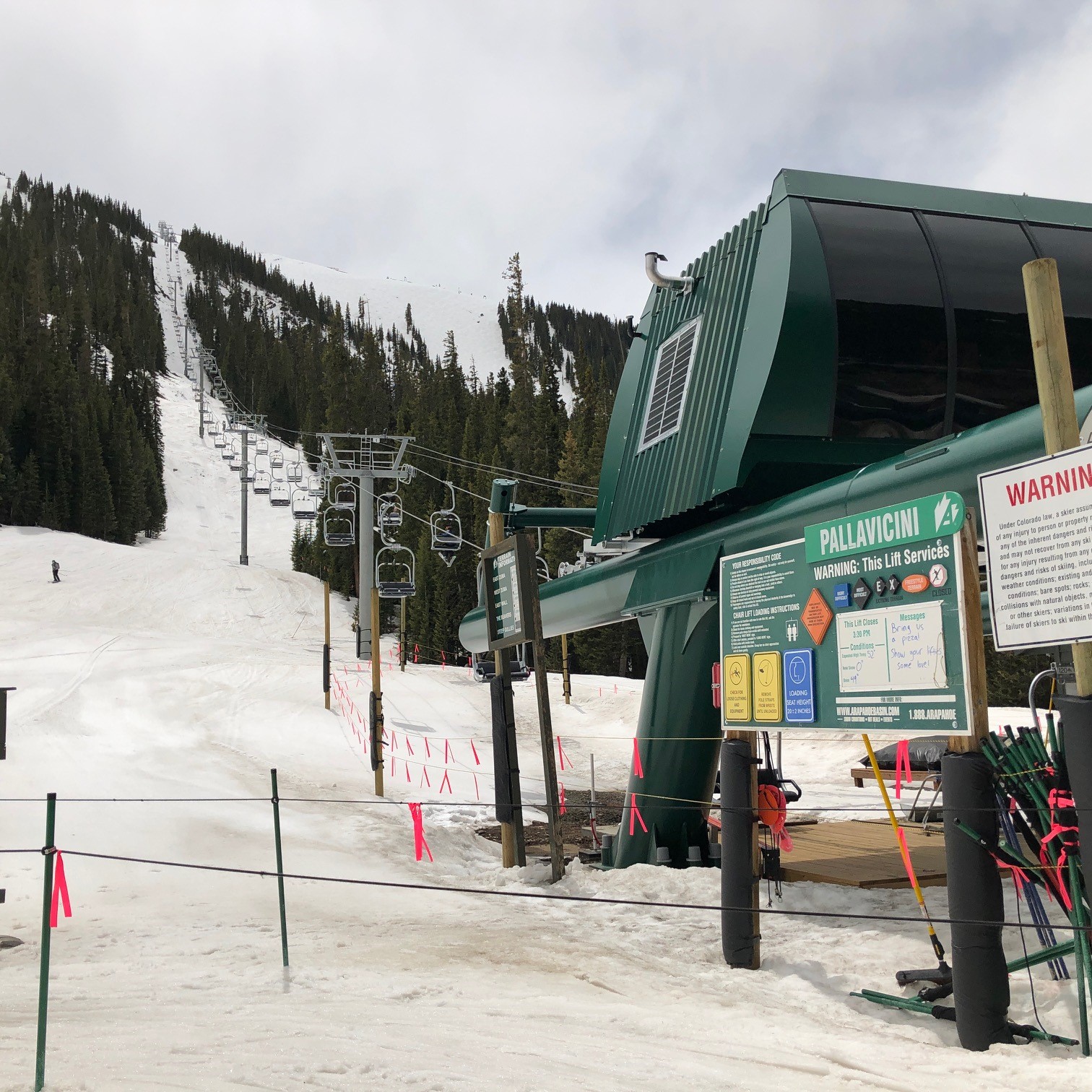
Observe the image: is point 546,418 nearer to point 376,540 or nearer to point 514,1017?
point 376,540

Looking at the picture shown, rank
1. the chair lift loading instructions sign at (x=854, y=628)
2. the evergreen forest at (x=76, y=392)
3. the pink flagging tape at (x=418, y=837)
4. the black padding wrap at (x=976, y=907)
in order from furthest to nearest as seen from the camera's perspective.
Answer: the evergreen forest at (x=76, y=392) < the pink flagging tape at (x=418, y=837) < the chair lift loading instructions sign at (x=854, y=628) < the black padding wrap at (x=976, y=907)

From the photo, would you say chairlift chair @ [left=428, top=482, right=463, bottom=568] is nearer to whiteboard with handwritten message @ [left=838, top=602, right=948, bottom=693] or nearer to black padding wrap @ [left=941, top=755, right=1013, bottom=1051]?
whiteboard with handwritten message @ [left=838, top=602, right=948, bottom=693]

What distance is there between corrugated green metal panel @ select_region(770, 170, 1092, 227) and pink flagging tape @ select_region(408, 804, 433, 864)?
681cm

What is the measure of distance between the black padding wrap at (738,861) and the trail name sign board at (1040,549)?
257 centimetres

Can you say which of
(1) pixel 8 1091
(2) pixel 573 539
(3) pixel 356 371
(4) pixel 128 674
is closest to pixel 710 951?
(1) pixel 8 1091

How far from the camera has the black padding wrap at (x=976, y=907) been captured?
192 inches

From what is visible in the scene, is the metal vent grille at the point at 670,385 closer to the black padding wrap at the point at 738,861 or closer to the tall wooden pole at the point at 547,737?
the tall wooden pole at the point at 547,737

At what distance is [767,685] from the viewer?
657 cm

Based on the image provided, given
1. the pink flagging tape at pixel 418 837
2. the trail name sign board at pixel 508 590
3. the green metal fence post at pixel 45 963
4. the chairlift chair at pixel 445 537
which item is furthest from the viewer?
the chairlift chair at pixel 445 537

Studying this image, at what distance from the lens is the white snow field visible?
4.61 meters

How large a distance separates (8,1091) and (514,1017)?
2.44 m

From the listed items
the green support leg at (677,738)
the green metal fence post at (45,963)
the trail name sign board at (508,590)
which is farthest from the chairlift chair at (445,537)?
the green metal fence post at (45,963)

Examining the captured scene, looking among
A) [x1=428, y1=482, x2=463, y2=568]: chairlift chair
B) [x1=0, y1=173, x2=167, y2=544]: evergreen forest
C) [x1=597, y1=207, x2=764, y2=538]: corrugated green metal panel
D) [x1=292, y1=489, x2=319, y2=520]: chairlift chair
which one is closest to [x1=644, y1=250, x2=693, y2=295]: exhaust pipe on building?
[x1=597, y1=207, x2=764, y2=538]: corrugated green metal panel

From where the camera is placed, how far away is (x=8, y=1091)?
167 inches
